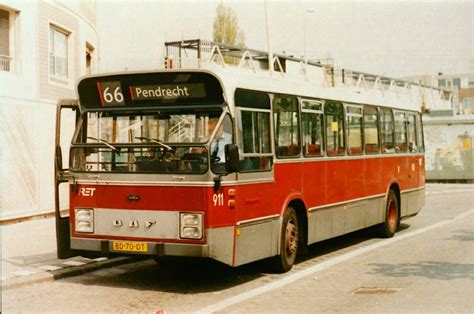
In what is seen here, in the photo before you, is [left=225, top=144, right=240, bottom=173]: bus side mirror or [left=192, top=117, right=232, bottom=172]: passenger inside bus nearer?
[left=225, top=144, right=240, bottom=173]: bus side mirror

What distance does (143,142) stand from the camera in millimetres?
9211

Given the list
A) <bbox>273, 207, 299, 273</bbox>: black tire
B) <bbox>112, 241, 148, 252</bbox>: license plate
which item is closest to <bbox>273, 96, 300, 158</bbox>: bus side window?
<bbox>273, 207, 299, 273</bbox>: black tire

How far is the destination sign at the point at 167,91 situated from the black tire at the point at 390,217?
7.52 m

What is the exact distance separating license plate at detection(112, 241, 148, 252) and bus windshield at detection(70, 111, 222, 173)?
38.0 inches

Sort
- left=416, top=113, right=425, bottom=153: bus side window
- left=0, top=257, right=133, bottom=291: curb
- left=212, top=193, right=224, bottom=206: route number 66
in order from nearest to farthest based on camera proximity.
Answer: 1. left=212, top=193, right=224, bottom=206: route number 66
2. left=0, top=257, right=133, bottom=291: curb
3. left=416, top=113, right=425, bottom=153: bus side window

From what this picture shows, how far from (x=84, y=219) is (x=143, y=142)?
1391mm

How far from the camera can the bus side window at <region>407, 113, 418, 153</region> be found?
17.0 metres

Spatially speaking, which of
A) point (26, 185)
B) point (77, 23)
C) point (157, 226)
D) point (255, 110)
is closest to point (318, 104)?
point (255, 110)

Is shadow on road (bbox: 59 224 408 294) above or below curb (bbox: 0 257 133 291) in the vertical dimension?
below

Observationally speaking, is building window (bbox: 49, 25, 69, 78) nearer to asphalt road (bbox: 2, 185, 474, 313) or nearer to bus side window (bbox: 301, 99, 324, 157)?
asphalt road (bbox: 2, 185, 474, 313)

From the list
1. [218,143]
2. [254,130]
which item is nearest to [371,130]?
[254,130]

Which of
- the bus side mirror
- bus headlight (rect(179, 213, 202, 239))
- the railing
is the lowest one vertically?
bus headlight (rect(179, 213, 202, 239))

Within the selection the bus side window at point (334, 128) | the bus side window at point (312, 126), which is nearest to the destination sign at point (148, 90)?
the bus side window at point (312, 126)

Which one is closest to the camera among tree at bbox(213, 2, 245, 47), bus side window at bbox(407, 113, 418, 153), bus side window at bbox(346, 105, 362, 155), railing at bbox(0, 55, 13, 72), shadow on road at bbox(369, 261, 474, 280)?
shadow on road at bbox(369, 261, 474, 280)
